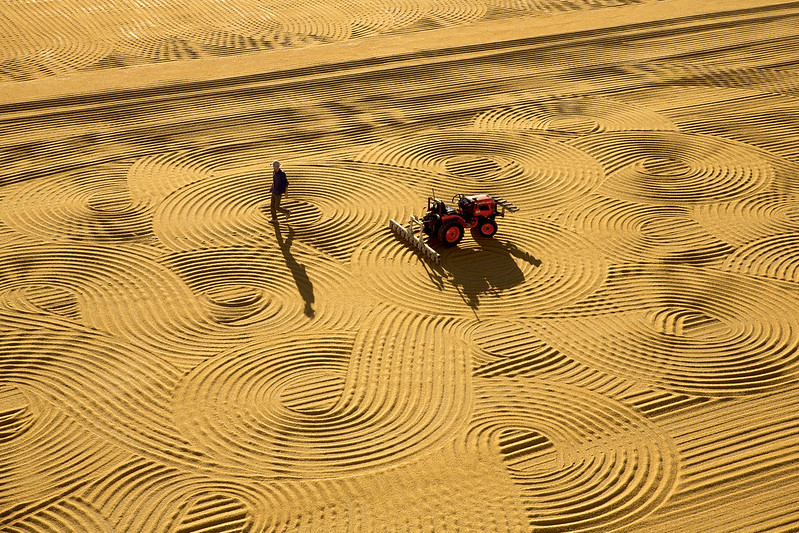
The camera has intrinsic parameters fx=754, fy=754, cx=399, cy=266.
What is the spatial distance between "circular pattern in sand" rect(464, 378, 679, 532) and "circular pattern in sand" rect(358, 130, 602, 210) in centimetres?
470

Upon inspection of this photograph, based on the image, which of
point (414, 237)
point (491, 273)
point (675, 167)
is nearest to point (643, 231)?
point (675, 167)

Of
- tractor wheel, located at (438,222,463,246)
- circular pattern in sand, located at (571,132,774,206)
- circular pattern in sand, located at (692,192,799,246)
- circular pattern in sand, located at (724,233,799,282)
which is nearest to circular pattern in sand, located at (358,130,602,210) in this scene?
circular pattern in sand, located at (571,132,774,206)

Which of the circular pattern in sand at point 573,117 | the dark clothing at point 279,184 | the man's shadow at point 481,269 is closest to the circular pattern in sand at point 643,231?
the man's shadow at point 481,269

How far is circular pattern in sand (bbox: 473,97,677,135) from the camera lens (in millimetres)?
14781

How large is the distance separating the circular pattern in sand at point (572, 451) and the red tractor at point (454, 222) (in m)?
2.90

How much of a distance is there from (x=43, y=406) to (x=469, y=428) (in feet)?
14.7

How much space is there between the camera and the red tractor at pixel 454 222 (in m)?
10.7

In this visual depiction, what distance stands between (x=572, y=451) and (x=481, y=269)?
3505 mm

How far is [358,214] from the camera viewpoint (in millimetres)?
11836

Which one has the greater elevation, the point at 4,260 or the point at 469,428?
the point at 4,260

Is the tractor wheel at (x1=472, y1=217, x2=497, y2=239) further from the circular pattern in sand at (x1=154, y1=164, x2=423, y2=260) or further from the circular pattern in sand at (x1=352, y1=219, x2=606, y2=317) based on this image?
the circular pattern in sand at (x1=154, y1=164, x2=423, y2=260)

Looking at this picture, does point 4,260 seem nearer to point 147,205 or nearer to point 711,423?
point 147,205

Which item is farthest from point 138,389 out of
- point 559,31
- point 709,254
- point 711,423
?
point 559,31

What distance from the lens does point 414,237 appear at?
10.9 meters
